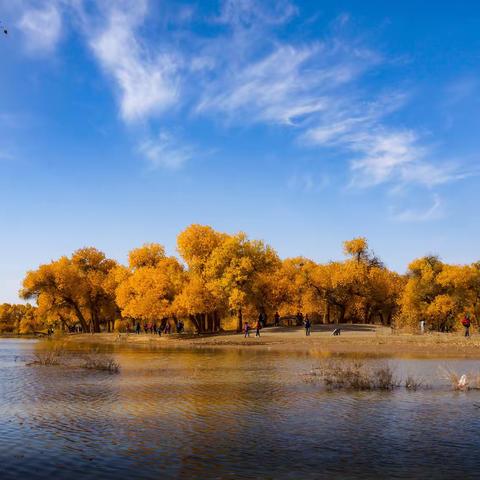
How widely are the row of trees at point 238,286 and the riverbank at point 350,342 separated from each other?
17.1ft

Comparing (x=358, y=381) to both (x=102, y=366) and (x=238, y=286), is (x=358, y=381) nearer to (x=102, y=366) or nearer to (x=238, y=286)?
(x=102, y=366)

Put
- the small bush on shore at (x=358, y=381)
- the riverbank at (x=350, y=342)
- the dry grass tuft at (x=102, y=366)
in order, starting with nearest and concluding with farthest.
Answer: the small bush on shore at (x=358, y=381) < the dry grass tuft at (x=102, y=366) < the riverbank at (x=350, y=342)

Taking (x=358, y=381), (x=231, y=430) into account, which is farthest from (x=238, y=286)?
(x=231, y=430)

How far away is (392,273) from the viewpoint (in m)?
111

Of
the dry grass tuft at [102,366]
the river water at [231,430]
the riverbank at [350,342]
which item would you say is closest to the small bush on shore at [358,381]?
the river water at [231,430]

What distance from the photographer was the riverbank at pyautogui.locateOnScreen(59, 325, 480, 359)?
4694cm

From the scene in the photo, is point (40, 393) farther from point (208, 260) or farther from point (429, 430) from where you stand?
point (208, 260)

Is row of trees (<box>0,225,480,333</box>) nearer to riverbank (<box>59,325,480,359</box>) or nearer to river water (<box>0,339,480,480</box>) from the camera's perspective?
riverbank (<box>59,325,480,359</box>)

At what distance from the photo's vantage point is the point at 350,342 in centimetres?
5728

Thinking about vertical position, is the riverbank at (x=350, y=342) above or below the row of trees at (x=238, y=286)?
below

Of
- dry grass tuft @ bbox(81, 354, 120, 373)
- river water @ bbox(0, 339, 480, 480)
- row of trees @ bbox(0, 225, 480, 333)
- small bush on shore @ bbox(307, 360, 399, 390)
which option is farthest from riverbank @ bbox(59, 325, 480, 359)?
river water @ bbox(0, 339, 480, 480)

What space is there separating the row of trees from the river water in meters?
47.0

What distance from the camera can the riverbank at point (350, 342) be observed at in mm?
46938

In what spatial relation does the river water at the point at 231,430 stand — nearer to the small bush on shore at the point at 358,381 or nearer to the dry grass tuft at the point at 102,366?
the small bush on shore at the point at 358,381
